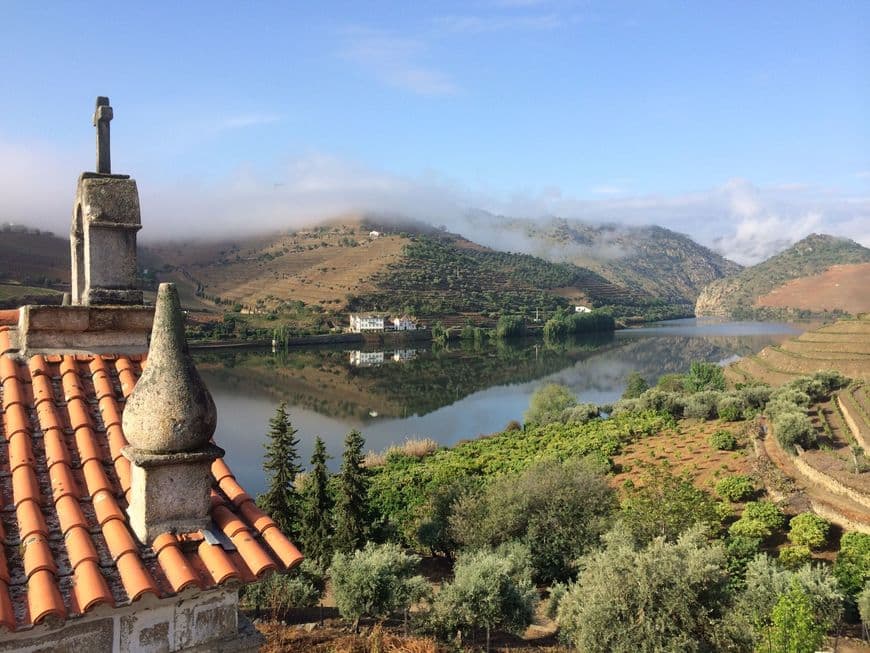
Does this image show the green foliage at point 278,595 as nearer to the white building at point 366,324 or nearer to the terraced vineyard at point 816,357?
the terraced vineyard at point 816,357

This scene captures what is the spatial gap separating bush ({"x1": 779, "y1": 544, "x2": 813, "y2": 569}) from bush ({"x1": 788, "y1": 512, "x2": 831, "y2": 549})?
0.63m

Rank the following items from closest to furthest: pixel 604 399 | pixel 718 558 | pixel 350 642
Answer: pixel 350 642, pixel 718 558, pixel 604 399

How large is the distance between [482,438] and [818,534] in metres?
21.7

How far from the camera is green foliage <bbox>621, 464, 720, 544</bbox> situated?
14.2m

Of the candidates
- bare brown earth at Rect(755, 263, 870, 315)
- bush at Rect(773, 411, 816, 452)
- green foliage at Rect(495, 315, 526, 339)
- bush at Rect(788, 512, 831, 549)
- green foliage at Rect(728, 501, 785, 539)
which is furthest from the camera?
green foliage at Rect(495, 315, 526, 339)

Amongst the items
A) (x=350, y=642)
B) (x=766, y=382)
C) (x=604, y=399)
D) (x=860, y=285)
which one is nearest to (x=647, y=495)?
(x=350, y=642)

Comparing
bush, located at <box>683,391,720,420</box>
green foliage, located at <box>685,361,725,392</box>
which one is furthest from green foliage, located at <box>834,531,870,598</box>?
green foliage, located at <box>685,361,725,392</box>

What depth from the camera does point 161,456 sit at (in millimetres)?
3127

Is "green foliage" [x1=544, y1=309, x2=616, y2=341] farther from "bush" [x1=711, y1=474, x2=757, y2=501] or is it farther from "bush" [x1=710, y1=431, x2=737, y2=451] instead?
"bush" [x1=711, y1=474, x2=757, y2=501]

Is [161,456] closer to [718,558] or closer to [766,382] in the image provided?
[718,558]

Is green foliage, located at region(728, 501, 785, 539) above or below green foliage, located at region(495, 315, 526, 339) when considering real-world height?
below

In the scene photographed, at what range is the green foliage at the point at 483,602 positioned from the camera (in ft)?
33.9

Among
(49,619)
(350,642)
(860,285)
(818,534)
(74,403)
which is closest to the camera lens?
(49,619)

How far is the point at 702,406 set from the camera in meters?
33.3
